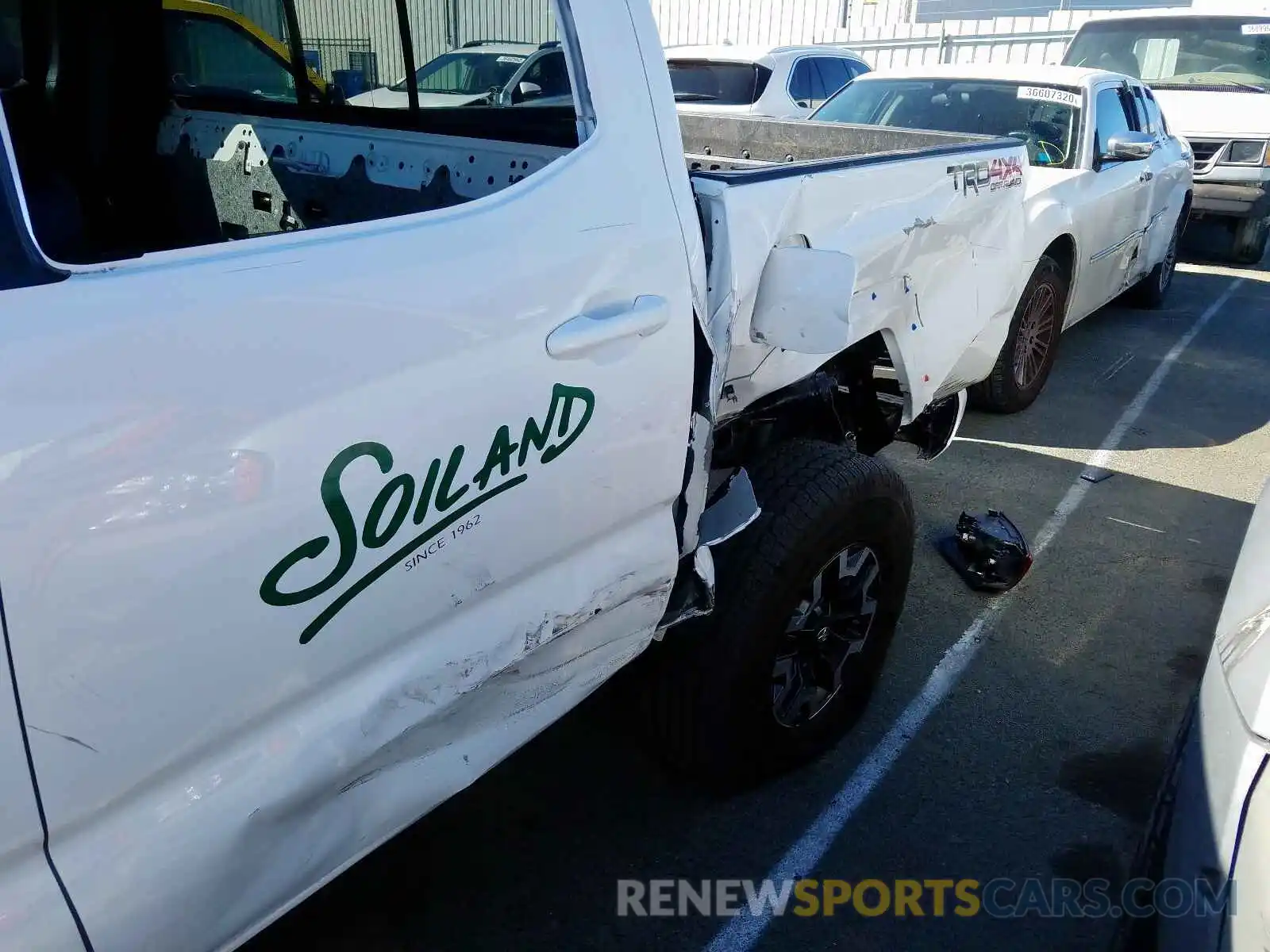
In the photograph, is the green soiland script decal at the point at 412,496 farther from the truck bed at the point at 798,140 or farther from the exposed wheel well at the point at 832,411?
the truck bed at the point at 798,140

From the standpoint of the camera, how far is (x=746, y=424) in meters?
2.65

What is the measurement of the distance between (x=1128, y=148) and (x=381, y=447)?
17.2ft

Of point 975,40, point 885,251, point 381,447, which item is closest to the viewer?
point 381,447

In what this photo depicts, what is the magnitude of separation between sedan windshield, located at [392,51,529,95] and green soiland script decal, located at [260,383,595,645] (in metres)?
0.89

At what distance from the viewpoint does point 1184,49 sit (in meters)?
9.78

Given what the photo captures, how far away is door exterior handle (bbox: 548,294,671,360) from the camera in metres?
1.69

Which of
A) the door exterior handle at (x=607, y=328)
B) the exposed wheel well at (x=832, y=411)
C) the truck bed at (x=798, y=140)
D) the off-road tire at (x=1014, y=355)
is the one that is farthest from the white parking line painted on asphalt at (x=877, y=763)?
the truck bed at (x=798, y=140)

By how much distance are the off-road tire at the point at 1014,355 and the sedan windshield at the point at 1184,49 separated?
5400mm

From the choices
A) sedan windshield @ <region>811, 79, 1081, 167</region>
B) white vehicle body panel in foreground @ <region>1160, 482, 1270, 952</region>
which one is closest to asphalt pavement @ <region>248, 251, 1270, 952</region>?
white vehicle body panel in foreground @ <region>1160, 482, 1270, 952</region>

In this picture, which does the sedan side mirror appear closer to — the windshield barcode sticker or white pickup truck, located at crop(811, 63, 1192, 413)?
white pickup truck, located at crop(811, 63, 1192, 413)

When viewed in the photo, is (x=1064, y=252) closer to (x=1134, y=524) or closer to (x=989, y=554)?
(x=1134, y=524)

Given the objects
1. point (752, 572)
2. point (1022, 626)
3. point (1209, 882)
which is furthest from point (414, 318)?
point (1022, 626)

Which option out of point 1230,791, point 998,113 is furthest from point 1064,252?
point 1230,791

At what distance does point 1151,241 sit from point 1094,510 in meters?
3.27
